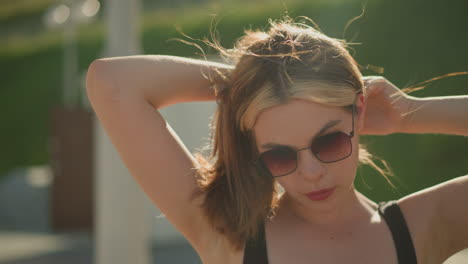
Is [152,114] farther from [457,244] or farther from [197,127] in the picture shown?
[197,127]

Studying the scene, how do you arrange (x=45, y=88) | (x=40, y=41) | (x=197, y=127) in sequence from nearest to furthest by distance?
1. (x=197, y=127)
2. (x=45, y=88)
3. (x=40, y=41)

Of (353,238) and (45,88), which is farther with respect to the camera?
(45,88)

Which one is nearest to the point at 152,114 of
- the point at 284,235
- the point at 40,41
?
the point at 284,235

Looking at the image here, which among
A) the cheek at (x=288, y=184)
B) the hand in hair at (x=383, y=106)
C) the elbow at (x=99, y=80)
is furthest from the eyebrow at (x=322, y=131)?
the elbow at (x=99, y=80)

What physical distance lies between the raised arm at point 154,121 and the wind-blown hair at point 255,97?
2.6 inches

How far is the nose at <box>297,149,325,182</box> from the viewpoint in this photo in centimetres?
188

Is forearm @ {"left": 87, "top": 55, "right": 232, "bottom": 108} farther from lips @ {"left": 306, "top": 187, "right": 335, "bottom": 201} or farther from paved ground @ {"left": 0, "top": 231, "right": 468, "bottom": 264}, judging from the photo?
paved ground @ {"left": 0, "top": 231, "right": 468, "bottom": 264}

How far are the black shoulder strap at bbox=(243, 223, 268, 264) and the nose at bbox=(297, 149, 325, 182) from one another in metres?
0.27

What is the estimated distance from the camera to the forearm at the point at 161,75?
A: 6.96 feet

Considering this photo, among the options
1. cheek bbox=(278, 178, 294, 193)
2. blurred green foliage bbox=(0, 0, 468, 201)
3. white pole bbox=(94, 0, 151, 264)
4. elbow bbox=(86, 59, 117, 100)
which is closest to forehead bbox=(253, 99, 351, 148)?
cheek bbox=(278, 178, 294, 193)

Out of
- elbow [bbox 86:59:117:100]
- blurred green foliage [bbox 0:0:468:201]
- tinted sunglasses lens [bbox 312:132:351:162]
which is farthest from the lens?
blurred green foliage [bbox 0:0:468:201]

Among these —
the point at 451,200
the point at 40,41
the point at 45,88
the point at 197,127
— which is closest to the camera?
the point at 451,200

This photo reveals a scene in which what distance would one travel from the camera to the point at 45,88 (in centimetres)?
1817

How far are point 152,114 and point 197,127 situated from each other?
560 centimetres
